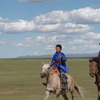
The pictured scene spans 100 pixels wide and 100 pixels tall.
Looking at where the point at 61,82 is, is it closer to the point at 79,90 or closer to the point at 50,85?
the point at 50,85

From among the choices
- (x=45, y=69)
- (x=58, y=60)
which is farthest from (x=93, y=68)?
(x=58, y=60)

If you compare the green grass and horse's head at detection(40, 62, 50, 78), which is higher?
horse's head at detection(40, 62, 50, 78)

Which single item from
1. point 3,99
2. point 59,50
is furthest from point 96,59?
point 3,99

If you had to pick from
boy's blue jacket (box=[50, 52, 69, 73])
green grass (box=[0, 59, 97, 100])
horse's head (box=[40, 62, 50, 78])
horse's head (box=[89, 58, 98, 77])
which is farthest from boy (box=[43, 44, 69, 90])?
green grass (box=[0, 59, 97, 100])

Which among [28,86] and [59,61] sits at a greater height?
[59,61]

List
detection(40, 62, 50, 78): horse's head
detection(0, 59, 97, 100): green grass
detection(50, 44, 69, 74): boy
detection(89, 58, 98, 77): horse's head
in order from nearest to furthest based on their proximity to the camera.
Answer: detection(89, 58, 98, 77): horse's head → detection(40, 62, 50, 78): horse's head → detection(50, 44, 69, 74): boy → detection(0, 59, 97, 100): green grass

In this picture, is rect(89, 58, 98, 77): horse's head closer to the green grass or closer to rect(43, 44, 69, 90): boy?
rect(43, 44, 69, 90): boy

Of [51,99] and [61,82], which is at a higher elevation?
[61,82]

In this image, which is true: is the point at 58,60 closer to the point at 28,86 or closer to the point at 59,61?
the point at 59,61

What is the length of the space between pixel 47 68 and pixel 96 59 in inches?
72.4

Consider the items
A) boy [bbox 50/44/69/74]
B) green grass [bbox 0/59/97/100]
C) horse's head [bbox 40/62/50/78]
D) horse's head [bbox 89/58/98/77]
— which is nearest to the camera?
horse's head [bbox 89/58/98/77]

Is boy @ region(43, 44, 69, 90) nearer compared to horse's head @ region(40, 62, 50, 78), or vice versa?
horse's head @ region(40, 62, 50, 78)

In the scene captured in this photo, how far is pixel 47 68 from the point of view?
13125mm

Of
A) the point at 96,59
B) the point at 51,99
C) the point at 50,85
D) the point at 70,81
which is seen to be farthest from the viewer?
the point at 51,99
